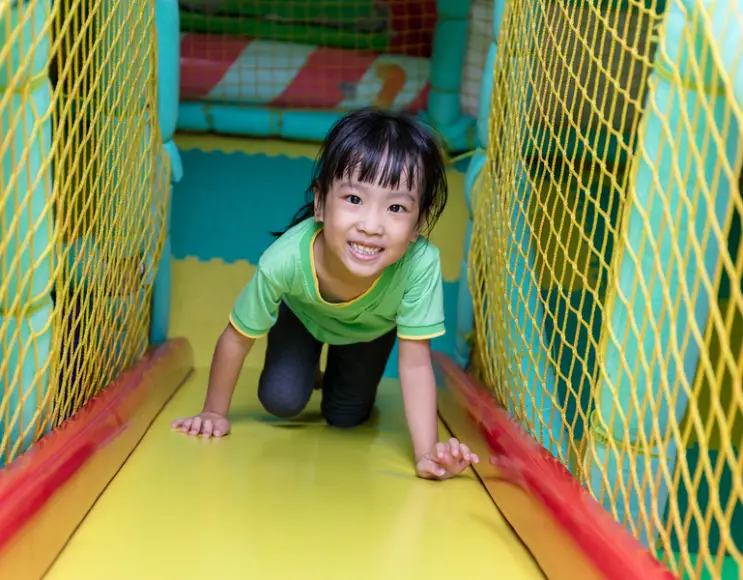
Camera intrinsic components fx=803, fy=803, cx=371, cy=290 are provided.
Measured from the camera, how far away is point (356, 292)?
114 centimetres

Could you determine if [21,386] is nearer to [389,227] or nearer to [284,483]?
[284,483]

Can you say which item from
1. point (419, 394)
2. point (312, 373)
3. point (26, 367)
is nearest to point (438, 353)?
point (312, 373)

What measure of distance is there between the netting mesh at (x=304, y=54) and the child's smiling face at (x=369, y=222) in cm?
114

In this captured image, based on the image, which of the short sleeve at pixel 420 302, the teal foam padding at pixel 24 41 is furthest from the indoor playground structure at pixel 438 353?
the short sleeve at pixel 420 302

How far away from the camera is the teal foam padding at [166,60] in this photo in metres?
1.37

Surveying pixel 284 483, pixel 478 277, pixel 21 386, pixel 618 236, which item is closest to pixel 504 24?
pixel 478 277

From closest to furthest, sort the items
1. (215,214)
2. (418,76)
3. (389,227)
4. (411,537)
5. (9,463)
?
(9,463) < (411,537) < (389,227) < (215,214) < (418,76)

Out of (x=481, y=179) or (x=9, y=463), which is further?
(x=481, y=179)

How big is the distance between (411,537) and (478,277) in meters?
0.61

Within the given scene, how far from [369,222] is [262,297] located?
22cm

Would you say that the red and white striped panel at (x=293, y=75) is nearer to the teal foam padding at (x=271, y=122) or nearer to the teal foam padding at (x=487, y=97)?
the teal foam padding at (x=271, y=122)

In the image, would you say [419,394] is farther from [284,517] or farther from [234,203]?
[234,203]

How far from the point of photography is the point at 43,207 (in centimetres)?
81

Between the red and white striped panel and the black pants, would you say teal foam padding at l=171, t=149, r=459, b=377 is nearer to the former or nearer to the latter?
the red and white striped panel
